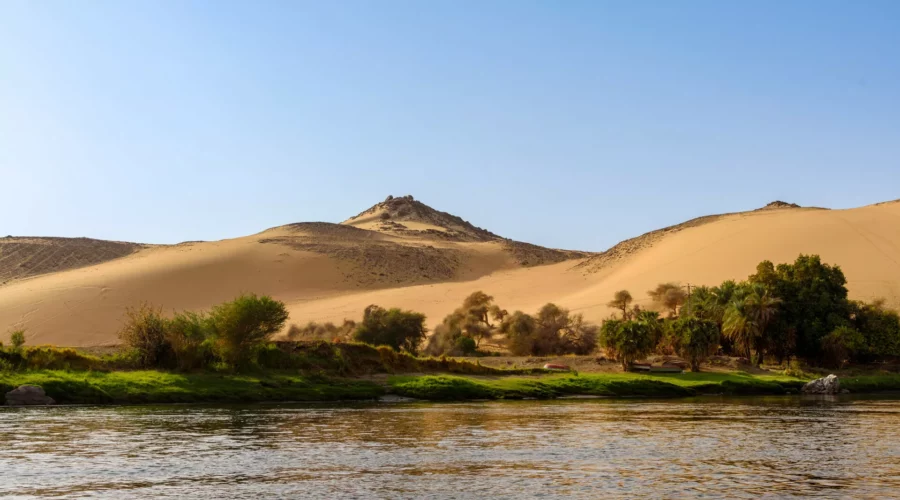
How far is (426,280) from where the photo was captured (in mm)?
111062

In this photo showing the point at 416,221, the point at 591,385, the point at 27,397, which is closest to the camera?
the point at 27,397

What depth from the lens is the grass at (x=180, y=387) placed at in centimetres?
3628

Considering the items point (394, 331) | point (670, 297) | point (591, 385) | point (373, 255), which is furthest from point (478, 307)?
point (373, 255)

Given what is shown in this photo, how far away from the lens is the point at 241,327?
41719mm

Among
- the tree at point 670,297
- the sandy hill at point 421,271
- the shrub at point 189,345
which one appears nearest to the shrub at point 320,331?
the sandy hill at point 421,271

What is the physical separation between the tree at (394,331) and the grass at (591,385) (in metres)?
18.5

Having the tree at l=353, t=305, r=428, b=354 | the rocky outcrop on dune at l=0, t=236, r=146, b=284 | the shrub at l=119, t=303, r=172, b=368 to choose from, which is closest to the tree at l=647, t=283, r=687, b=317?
the tree at l=353, t=305, r=428, b=354

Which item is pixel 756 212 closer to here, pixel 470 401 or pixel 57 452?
pixel 470 401

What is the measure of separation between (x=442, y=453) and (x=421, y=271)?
301 feet

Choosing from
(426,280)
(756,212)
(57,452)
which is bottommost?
(57,452)

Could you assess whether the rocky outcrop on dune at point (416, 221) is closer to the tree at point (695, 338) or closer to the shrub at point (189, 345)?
the tree at point (695, 338)

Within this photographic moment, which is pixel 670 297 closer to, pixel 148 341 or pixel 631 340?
pixel 631 340

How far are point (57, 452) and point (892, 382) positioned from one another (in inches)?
1776

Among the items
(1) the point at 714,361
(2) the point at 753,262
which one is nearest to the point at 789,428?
(1) the point at 714,361
